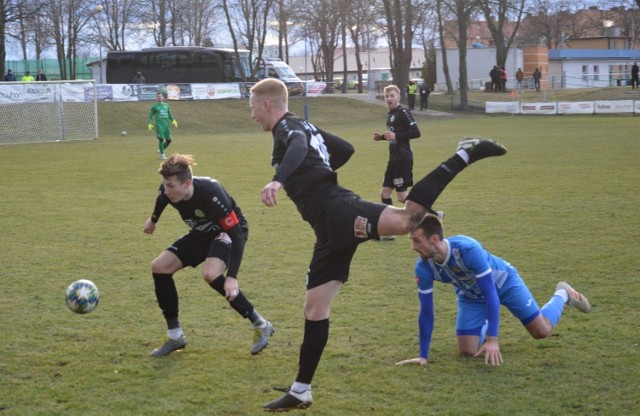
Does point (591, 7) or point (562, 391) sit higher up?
point (591, 7)

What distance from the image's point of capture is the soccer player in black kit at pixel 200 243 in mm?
Answer: 6031

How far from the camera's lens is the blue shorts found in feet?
19.3

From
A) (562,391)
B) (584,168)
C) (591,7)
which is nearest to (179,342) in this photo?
(562,391)

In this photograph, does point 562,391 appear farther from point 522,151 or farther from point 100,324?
point 522,151

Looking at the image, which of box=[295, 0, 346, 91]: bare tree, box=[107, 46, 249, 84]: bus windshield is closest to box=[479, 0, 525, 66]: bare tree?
box=[295, 0, 346, 91]: bare tree

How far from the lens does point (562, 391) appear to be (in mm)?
5238

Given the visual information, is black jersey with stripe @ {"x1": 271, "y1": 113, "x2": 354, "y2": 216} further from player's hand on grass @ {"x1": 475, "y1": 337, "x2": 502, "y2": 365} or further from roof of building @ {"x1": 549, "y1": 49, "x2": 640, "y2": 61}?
roof of building @ {"x1": 549, "y1": 49, "x2": 640, "y2": 61}

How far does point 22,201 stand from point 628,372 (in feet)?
39.7

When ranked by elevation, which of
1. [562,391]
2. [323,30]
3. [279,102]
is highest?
[323,30]

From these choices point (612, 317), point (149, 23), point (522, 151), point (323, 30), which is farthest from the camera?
point (149, 23)

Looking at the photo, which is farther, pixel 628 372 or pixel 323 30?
pixel 323 30

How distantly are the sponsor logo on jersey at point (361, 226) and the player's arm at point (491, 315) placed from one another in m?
1.04

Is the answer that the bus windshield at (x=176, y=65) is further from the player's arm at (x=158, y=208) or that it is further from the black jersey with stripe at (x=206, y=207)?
the black jersey with stripe at (x=206, y=207)

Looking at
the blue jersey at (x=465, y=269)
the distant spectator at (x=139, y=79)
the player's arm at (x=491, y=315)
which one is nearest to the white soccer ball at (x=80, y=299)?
the blue jersey at (x=465, y=269)
